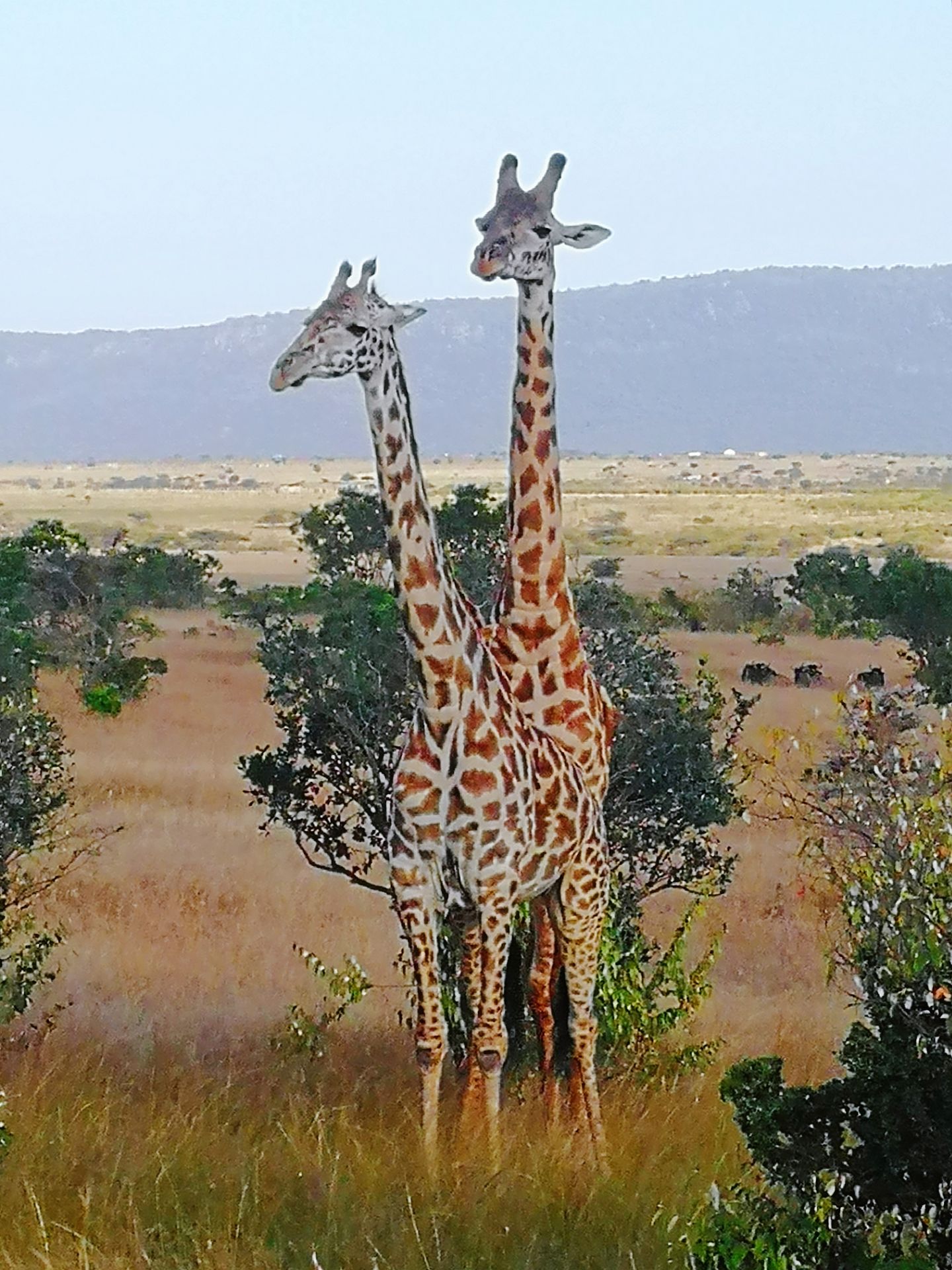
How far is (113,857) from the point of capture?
550 inches

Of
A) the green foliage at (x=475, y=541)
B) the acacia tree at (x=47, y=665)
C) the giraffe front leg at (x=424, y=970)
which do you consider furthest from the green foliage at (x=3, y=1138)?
the green foliage at (x=475, y=541)

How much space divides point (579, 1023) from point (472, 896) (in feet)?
→ 2.78

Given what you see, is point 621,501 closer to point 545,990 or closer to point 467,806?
point 545,990

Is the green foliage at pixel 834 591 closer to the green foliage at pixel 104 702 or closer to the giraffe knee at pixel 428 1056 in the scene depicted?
the green foliage at pixel 104 702

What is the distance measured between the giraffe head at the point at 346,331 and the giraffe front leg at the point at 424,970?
1.63 m

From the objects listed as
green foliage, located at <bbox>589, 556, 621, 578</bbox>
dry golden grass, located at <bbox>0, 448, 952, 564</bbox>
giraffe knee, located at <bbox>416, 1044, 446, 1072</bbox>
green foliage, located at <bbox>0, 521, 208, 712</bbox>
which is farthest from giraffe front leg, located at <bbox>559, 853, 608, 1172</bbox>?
dry golden grass, located at <bbox>0, 448, 952, 564</bbox>

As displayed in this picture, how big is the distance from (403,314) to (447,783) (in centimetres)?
154

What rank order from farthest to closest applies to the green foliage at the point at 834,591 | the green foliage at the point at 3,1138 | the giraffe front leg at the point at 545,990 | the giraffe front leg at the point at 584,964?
the green foliage at the point at 834,591 → the giraffe front leg at the point at 545,990 → the giraffe front leg at the point at 584,964 → the green foliage at the point at 3,1138

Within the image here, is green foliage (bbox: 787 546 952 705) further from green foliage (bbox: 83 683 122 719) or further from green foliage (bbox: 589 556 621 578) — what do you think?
green foliage (bbox: 83 683 122 719)

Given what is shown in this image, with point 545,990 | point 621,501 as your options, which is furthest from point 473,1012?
point 621,501

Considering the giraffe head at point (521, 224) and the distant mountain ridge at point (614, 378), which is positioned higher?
the distant mountain ridge at point (614, 378)

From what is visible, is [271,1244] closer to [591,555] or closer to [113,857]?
[113,857]

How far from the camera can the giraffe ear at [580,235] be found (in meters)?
6.43

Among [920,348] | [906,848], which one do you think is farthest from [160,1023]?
[920,348]
